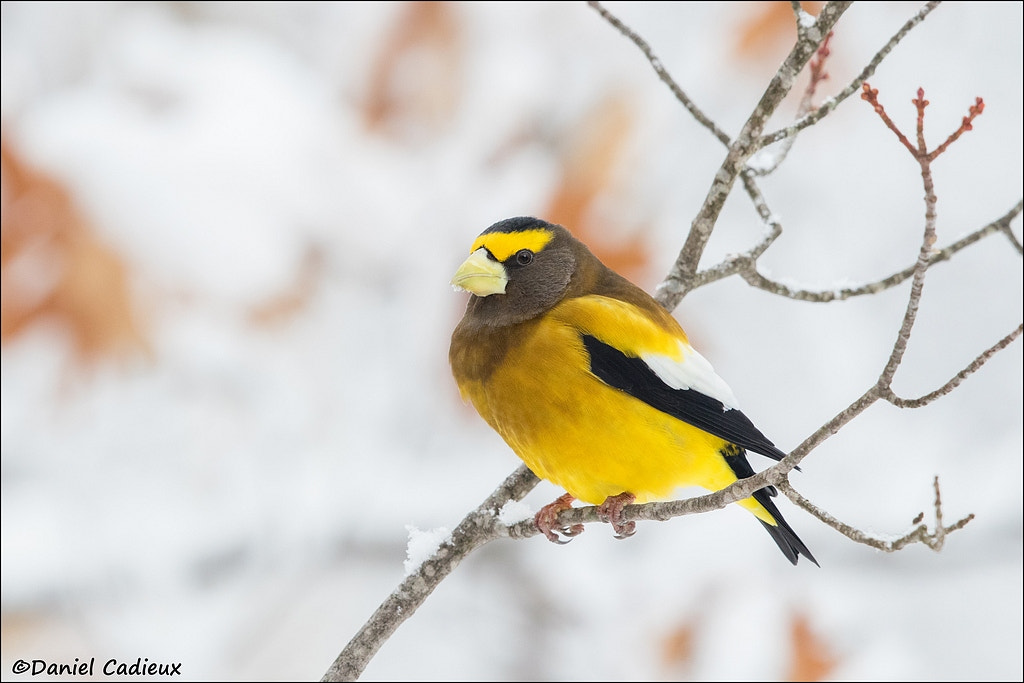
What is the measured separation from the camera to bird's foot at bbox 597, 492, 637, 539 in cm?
268

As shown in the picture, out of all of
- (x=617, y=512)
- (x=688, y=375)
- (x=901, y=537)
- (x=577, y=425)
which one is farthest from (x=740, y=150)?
(x=901, y=537)

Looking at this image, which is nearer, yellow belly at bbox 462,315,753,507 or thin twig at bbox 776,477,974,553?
thin twig at bbox 776,477,974,553

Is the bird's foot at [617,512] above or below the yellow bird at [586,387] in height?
below

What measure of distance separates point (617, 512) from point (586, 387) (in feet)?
1.21

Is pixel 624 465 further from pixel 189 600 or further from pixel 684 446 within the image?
pixel 189 600

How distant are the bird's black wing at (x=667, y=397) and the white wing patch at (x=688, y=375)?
0.02 meters

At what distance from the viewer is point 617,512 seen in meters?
2.69

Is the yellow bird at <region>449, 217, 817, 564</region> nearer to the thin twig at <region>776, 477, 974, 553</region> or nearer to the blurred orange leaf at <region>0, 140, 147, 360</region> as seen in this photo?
the thin twig at <region>776, 477, 974, 553</region>

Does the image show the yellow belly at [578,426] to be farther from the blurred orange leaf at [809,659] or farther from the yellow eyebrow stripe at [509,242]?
the blurred orange leaf at [809,659]

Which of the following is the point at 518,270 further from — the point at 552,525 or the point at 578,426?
the point at 552,525

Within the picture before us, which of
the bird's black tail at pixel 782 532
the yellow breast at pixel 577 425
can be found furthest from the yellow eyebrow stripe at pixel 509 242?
the bird's black tail at pixel 782 532

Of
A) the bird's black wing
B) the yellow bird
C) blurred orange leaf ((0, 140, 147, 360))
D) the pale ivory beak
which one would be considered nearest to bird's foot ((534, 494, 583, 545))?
the yellow bird

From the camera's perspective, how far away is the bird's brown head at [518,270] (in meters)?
2.98

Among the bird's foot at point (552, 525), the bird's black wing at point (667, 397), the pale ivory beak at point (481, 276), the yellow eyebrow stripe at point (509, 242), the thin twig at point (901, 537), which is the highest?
the yellow eyebrow stripe at point (509, 242)
